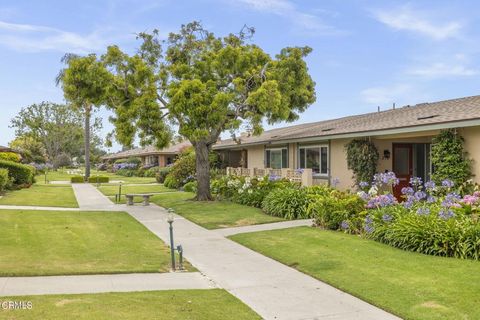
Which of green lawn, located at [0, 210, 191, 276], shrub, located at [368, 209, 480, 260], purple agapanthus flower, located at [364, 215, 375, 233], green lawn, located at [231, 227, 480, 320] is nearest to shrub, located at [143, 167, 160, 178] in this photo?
green lawn, located at [0, 210, 191, 276]

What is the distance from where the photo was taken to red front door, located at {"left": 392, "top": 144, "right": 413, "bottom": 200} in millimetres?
17109

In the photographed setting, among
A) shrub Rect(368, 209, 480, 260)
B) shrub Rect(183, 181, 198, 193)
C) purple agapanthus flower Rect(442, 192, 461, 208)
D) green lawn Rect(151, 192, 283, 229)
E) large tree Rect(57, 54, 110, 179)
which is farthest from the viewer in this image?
shrub Rect(183, 181, 198, 193)

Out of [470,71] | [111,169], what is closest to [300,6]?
[470,71]

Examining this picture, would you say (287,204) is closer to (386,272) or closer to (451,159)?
(451,159)

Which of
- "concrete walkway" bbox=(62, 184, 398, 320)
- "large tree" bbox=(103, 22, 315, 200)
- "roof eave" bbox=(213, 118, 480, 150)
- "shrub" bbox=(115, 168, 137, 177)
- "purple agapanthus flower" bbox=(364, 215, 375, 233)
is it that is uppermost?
"large tree" bbox=(103, 22, 315, 200)

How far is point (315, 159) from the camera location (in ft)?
66.1

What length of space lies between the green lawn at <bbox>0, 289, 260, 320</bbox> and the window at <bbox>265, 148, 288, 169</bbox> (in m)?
16.4

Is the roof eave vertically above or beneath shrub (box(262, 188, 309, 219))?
above

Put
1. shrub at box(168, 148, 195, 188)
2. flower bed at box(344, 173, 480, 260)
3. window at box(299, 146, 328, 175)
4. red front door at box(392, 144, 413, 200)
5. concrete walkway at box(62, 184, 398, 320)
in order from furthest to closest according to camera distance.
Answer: shrub at box(168, 148, 195, 188)
window at box(299, 146, 328, 175)
red front door at box(392, 144, 413, 200)
flower bed at box(344, 173, 480, 260)
concrete walkway at box(62, 184, 398, 320)

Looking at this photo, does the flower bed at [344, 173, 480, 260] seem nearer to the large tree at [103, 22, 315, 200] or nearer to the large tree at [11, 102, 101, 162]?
the large tree at [103, 22, 315, 200]

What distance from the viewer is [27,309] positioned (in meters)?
5.76

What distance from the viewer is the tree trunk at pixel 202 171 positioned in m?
20.5

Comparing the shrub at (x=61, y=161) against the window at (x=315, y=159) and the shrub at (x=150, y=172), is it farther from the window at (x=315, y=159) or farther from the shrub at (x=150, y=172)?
the window at (x=315, y=159)

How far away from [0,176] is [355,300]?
62.6ft
